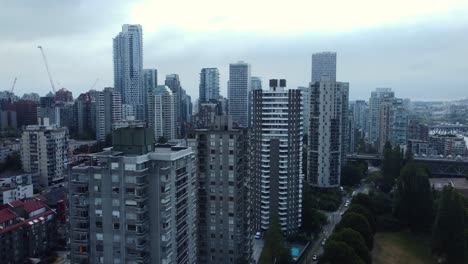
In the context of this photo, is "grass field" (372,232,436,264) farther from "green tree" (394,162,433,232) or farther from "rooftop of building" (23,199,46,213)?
"rooftop of building" (23,199,46,213)

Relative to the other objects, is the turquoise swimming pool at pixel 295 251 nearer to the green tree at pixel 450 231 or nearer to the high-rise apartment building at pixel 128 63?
the green tree at pixel 450 231

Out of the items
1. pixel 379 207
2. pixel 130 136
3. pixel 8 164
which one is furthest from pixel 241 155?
pixel 8 164

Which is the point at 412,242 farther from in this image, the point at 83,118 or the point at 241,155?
the point at 83,118

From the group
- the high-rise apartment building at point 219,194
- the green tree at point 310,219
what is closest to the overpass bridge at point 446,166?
the green tree at point 310,219

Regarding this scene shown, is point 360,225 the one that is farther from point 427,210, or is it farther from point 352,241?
point 427,210

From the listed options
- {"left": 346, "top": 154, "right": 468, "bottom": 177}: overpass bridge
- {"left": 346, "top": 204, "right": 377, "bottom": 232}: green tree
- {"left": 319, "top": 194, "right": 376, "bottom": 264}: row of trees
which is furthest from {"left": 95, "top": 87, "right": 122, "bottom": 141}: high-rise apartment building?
{"left": 319, "top": 194, "right": 376, "bottom": 264}: row of trees

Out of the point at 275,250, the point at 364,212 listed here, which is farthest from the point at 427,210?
the point at 275,250
